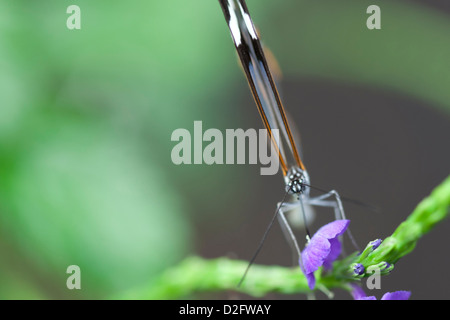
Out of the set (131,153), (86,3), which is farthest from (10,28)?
(131,153)

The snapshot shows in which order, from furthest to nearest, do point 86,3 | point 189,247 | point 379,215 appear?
1. point 379,215
2. point 189,247
3. point 86,3

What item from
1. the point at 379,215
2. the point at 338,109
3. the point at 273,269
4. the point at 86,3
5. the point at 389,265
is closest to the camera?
the point at 389,265

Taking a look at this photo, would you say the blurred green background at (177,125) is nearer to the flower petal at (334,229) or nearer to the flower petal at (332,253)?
the flower petal at (332,253)

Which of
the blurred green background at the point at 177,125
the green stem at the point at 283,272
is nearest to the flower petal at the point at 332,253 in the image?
the green stem at the point at 283,272

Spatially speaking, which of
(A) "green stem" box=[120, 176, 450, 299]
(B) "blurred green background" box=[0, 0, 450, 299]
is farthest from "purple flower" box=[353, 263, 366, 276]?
(B) "blurred green background" box=[0, 0, 450, 299]

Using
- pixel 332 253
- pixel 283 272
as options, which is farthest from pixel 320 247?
pixel 283 272

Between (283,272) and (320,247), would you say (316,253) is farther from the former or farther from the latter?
(283,272)

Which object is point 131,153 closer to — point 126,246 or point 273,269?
point 126,246
